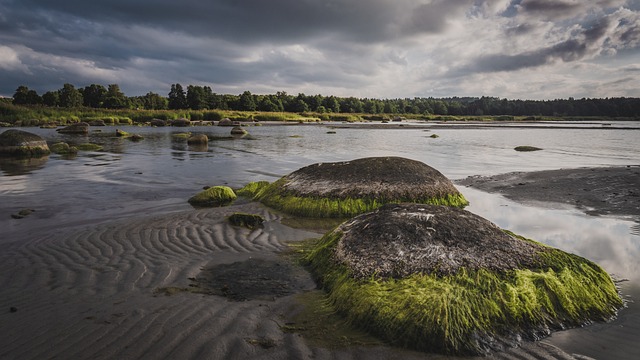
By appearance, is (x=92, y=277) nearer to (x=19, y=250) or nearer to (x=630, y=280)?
(x=19, y=250)

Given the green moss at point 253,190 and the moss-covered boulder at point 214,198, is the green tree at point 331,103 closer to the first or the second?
the green moss at point 253,190

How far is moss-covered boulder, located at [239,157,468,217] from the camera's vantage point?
37.6ft

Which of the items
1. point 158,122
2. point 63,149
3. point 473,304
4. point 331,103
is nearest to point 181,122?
point 158,122

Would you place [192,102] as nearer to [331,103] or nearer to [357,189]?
[331,103]

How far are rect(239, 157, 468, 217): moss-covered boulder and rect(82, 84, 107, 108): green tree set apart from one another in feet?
503

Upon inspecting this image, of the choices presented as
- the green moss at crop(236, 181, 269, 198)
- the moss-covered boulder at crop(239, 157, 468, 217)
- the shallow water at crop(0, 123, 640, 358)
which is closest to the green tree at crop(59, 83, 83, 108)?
the shallow water at crop(0, 123, 640, 358)

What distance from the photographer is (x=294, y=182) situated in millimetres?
13055

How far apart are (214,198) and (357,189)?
5.31m

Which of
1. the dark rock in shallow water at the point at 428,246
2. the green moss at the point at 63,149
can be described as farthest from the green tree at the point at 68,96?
the dark rock in shallow water at the point at 428,246

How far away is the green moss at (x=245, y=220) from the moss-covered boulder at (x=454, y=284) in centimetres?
374

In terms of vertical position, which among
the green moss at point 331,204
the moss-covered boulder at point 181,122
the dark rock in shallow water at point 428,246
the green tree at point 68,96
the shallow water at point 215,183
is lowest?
the shallow water at point 215,183

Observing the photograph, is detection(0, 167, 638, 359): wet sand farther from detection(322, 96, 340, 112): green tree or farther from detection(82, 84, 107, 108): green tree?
detection(322, 96, 340, 112): green tree

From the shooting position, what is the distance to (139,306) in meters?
5.61

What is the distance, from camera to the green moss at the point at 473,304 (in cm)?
473
